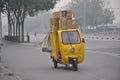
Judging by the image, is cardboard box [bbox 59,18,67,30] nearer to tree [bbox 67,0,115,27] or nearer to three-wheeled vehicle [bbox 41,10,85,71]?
three-wheeled vehicle [bbox 41,10,85,71]

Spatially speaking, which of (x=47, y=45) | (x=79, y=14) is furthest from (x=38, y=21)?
(x=47, y=45)

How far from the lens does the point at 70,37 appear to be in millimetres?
20625

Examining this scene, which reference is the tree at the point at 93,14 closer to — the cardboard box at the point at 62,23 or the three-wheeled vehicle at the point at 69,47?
the cardboard box at the point at 62,23

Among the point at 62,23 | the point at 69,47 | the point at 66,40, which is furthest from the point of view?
the point at 62,23

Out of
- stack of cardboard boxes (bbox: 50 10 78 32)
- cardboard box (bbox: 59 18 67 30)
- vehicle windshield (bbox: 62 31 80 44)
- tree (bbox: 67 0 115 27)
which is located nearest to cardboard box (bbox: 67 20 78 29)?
stack of cardboard boxes (bbox: 50 10 78 32)

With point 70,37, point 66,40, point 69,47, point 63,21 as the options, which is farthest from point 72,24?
point 69,47

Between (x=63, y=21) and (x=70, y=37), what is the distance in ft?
2.89

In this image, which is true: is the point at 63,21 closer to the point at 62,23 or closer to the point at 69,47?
the point at 62,23

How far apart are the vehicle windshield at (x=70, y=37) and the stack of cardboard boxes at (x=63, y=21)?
1.15 feet

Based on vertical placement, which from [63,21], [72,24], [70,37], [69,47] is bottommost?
[69,47]

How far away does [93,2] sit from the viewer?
116812mm

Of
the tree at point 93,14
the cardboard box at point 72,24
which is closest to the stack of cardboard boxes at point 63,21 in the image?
the cardboard box at point 72,24

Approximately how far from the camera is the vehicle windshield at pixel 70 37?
20.4m

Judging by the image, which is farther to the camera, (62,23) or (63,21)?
(62,23)
